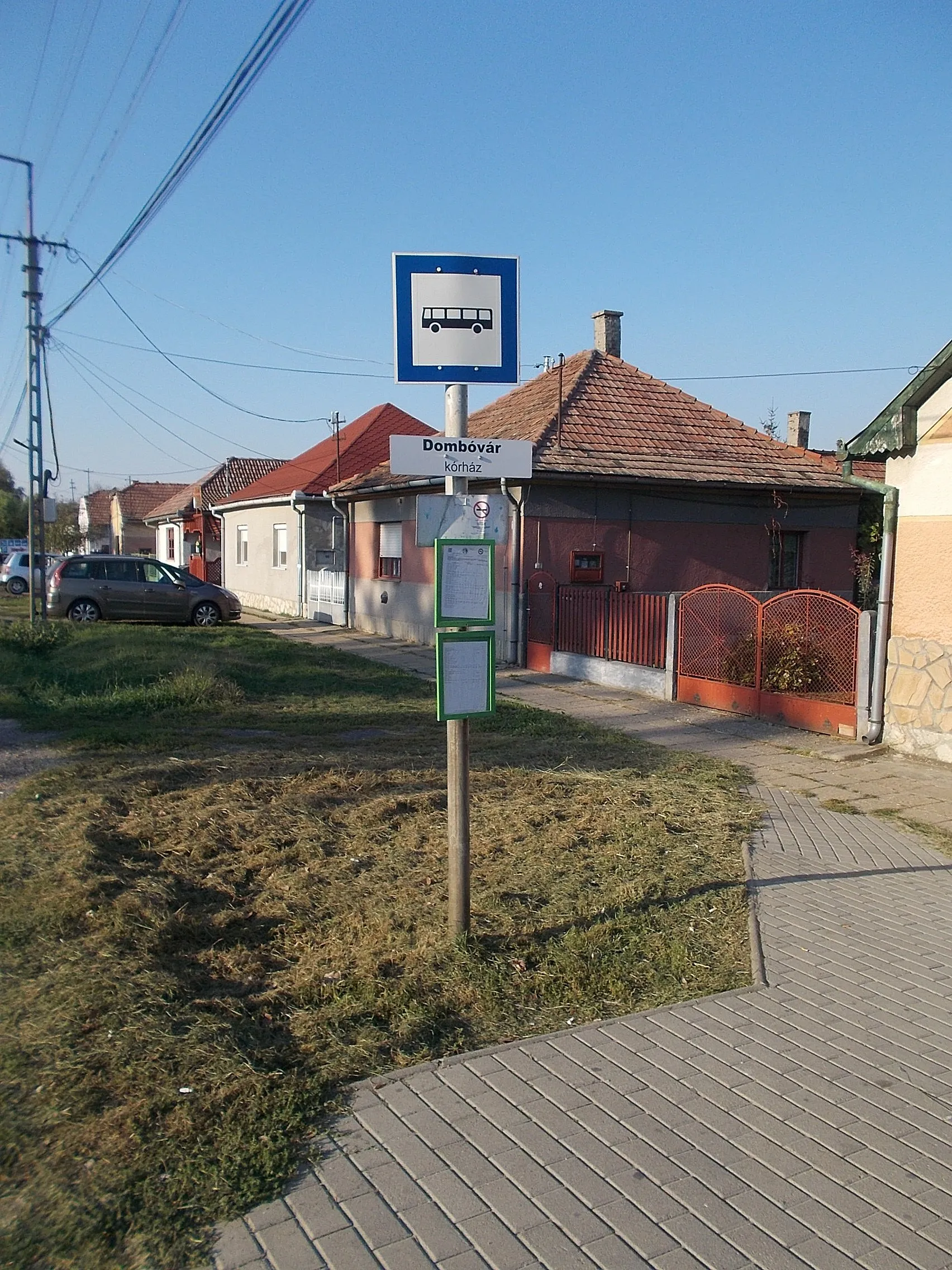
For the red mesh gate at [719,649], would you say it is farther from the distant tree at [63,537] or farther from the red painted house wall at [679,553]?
the distant tree at [63,537]

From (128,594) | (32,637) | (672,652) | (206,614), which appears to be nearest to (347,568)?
(206,614)

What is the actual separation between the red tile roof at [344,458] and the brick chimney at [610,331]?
764 centimetres

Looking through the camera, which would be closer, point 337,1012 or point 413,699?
point 337,1012

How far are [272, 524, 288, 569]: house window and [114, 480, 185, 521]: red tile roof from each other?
3704 cm

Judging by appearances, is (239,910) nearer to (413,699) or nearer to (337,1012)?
(337,1012)

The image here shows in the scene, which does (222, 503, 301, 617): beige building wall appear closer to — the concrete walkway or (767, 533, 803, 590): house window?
(767, 533, 803, 590): house window

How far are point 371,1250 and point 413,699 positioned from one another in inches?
400

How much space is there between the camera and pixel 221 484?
148 ft

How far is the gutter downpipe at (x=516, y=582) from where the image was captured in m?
16.1

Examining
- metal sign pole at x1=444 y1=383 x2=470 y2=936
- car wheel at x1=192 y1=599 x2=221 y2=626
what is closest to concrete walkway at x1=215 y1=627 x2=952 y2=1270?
metal sign pole at x1=444 y1=383 x2=470 y2=936

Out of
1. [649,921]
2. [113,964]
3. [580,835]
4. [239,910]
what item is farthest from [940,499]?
[113,964]

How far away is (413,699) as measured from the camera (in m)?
12.8

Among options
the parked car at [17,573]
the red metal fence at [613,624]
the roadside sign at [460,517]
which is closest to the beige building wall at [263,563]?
the parked car at [17,573]

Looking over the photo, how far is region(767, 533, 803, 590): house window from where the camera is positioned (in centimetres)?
1891
